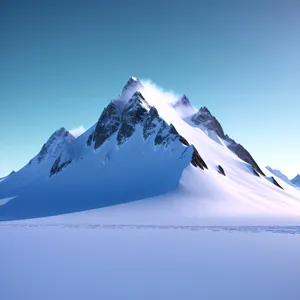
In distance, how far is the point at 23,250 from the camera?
16.6 m

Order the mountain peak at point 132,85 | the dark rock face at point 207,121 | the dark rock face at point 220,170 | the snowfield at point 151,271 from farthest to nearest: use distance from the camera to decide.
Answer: the mountain peak at point 132,85, the dark rock face at point 207,121, the dark rock face at point 220,170, the snowfield at point 151,271

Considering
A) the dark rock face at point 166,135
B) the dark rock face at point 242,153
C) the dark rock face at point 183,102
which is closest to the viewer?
the dark rock face at point 166,135

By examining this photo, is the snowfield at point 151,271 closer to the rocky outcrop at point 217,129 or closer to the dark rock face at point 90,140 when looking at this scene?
the dark rock face at point 90,140

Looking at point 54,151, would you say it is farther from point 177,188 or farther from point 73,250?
point 73,250

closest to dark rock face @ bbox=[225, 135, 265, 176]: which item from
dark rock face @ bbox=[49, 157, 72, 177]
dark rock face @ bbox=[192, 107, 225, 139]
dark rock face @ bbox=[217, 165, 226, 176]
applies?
dark rock face @ bbox=[192, 107, 225, 139]

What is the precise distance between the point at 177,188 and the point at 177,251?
4209 centimetres

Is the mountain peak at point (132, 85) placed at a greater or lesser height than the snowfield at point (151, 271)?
greater

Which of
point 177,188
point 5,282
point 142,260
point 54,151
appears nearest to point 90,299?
point 5,282

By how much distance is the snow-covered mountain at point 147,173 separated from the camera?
58.5 m

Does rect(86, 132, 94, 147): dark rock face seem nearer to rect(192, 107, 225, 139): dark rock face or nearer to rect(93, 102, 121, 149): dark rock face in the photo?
rect(93, 102, 121, 149): dark rock face

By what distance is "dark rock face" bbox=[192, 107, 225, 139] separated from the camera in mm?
121062

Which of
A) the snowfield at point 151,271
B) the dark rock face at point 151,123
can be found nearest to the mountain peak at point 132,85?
the dark rock face at point 151,123

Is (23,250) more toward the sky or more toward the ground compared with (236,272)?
more toward the sky

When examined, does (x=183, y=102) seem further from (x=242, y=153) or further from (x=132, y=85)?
(x=242, y=153)
